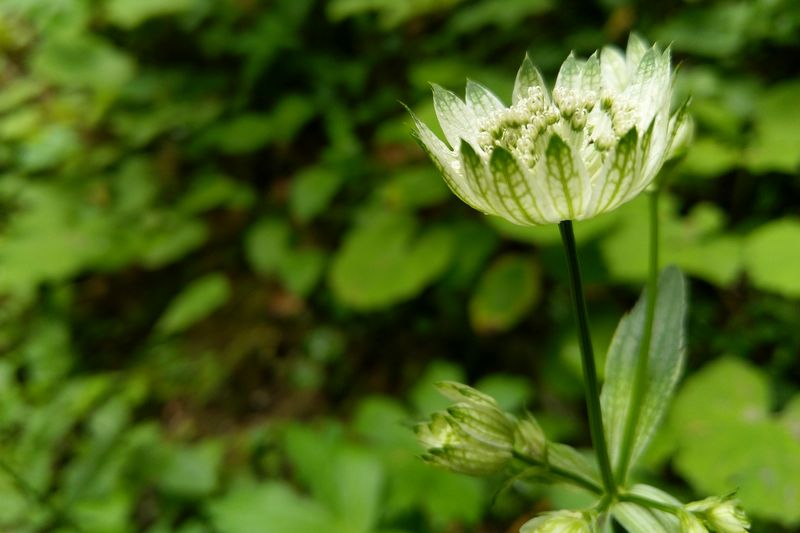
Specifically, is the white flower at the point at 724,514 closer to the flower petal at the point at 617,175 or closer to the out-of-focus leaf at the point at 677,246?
the flower petal at the point at 617,175

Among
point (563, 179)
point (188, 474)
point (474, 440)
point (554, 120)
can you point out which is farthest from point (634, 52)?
point (188, 474)

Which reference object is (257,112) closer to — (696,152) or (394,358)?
(394,358)

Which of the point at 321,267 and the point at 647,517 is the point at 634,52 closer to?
the point at 647,517

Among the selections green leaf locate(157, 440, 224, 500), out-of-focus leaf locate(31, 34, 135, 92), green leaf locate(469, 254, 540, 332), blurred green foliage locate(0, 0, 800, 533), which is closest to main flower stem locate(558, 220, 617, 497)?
blurred green foliage locate(0, 0, 800, 533)

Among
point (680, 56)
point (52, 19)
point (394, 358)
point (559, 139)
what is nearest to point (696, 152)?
point (680, 56)

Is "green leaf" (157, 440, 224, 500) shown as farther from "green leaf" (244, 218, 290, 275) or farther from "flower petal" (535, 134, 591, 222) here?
"flower petal" (535, 134, 591, 222)

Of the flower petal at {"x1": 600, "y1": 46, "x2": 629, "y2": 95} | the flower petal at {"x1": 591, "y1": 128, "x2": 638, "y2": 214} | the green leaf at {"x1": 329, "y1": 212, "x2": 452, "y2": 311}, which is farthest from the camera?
the green leaf at {"x1": 329, "y1": 212, "x2": 452, "y2": 311}

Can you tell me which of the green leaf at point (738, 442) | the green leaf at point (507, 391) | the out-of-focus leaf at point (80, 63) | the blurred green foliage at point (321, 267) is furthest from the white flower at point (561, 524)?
the out-of-focus leaf at point (80, 63)
